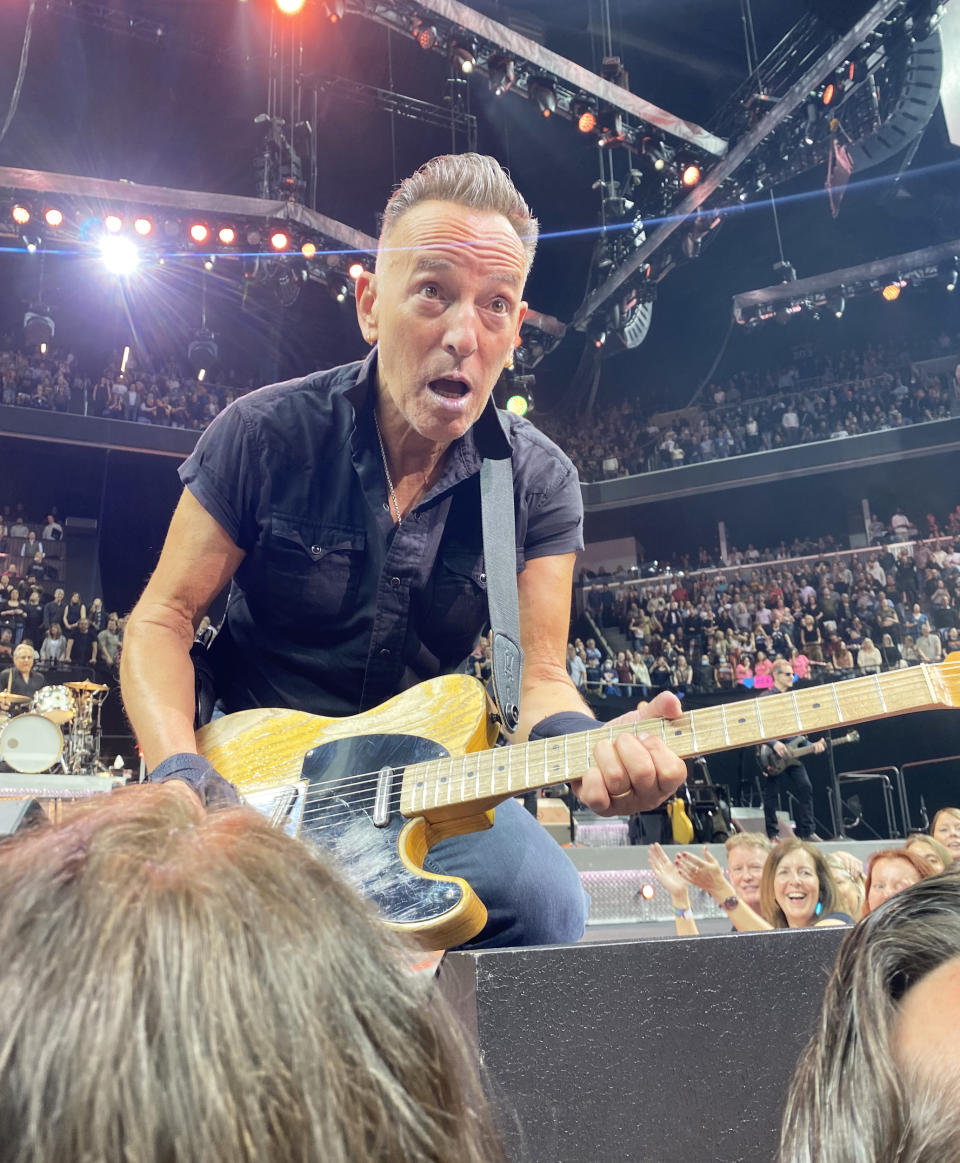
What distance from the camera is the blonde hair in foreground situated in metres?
0.30

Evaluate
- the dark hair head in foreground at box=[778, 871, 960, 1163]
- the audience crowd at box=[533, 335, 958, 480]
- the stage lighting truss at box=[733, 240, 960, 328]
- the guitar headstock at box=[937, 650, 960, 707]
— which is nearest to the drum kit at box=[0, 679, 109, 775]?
the guitar headstock at box=[937, 650, 960, 707]

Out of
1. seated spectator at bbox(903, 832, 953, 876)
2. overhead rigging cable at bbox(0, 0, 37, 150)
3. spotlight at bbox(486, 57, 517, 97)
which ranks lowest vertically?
seated spectator at bbox(903, 832, 953, 876)

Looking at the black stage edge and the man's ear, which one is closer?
the black stage edge

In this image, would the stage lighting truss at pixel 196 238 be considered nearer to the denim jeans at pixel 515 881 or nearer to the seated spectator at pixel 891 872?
the seated spectator at pixel 891 872

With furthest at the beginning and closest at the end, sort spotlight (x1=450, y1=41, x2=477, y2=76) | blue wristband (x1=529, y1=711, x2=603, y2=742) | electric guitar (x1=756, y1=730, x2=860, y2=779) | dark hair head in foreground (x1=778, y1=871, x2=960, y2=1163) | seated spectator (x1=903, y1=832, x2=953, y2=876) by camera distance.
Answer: spotlight (x1=450, y1=41, x2=477, y2=76) → electric guitar (x1=756, y1=730, x2=860, y2=779) → seated spectator (x1=903, y1=832, x2=953, y2=876) → blue wristband (x1=529, y1=711, x2=603, y2=742) → dark hair head in foreground (x1=778, y1=871, x2=960, y2=1163)

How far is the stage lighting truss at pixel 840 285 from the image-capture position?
53.7ft

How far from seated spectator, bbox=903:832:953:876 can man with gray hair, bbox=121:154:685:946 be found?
107 inches

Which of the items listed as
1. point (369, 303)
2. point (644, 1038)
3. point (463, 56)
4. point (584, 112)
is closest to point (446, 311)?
point (369, 303)

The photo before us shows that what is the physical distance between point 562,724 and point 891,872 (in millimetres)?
2475

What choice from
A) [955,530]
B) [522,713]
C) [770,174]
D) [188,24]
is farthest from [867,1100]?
[955,530]

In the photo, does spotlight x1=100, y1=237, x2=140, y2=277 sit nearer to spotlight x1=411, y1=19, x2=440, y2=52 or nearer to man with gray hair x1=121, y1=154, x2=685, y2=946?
spotlight x1=411, y1=19, x2=440, y2=52

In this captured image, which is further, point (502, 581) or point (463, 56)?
point (463, 56)

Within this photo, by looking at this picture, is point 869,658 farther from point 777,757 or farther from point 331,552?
point 331,552

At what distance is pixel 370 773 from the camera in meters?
1.57
